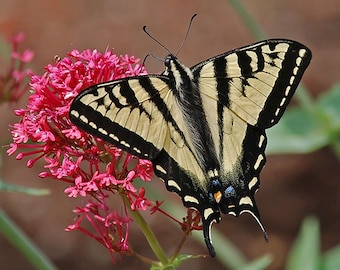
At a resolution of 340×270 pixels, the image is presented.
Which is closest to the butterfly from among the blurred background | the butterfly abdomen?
the butterfly abdomen

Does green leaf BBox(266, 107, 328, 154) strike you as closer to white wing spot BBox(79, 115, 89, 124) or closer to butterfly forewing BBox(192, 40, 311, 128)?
butterfly forewing BBox(192, 40, 311, 128)

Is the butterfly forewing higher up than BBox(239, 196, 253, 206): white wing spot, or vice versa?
the butterfly forewing

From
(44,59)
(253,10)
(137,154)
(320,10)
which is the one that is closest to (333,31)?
(320,10)

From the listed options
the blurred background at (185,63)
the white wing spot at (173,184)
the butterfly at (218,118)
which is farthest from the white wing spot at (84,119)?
the blurred background at (185,63)

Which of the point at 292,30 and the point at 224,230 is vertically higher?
the point at 292,30

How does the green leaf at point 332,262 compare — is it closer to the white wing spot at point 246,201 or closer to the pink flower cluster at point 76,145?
the white wing spot at point 246,201

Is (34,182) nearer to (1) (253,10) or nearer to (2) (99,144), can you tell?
(1) (253,10)
